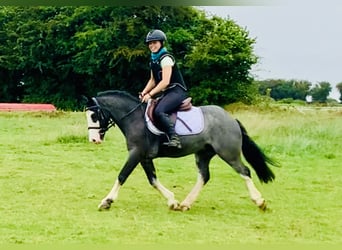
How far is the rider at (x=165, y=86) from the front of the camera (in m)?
5.18

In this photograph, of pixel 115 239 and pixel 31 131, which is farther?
pixel 31 131

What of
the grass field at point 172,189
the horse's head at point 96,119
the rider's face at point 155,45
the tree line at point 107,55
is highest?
the rider's face at point 155,45

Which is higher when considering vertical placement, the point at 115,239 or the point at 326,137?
the point at 115,239

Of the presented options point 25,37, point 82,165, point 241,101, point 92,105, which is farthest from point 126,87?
point 92,105

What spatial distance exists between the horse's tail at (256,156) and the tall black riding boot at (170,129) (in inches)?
26.1

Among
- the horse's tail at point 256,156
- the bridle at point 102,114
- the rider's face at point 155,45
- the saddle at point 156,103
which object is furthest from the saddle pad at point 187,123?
the rider's face at point 155,45

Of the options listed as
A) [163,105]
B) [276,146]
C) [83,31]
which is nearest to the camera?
[163,105]

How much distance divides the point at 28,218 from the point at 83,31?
43.0ft

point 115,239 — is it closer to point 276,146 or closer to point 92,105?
point 92,105

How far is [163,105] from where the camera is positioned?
5266 mm

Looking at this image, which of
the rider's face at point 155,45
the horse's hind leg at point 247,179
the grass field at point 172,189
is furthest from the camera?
the horse's hind leg at point 247,179

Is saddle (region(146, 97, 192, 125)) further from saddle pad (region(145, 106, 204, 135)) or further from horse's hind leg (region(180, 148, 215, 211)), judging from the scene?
horse's hind leg (region(180, 148, 215, 211))

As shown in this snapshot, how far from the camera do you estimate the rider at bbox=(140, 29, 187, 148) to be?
518 centimetres

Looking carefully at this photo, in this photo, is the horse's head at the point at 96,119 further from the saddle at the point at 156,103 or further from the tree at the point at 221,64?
the tree at the point at 221,64
